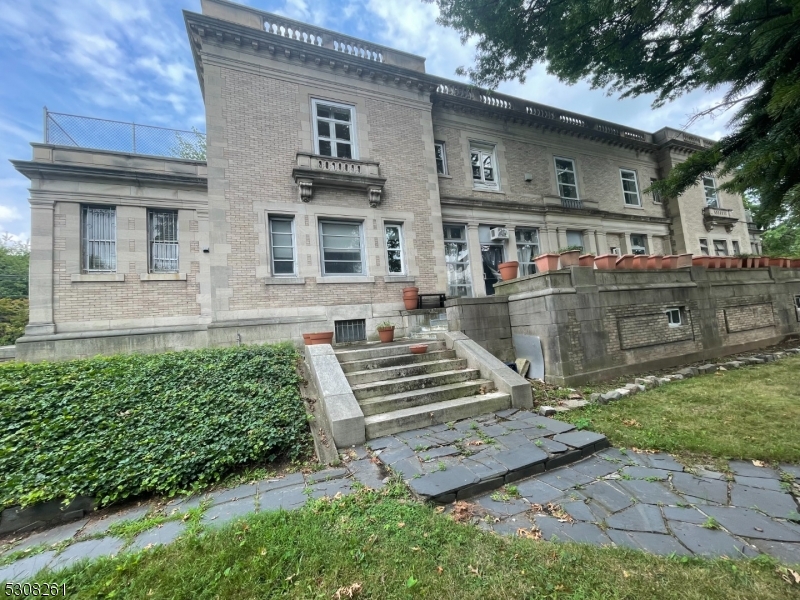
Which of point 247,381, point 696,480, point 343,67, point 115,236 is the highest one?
point 343,67

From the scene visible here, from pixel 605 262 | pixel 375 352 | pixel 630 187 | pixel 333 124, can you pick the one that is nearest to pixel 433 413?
pixel 375 352

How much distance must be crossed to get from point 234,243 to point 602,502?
871 centimetres

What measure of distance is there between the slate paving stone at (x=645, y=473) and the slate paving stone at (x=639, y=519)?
52 centimetres

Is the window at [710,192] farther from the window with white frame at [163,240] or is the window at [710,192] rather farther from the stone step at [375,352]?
the window with white frame at [163,240]

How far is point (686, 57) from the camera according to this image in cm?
575

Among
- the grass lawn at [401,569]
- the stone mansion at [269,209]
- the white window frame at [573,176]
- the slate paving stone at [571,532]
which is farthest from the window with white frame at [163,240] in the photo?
the white window frame at [573,176]

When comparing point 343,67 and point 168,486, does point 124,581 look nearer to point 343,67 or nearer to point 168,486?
point 168,486

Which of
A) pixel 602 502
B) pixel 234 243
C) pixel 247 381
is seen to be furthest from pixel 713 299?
pixel 234 243

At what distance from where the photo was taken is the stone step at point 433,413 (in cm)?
419

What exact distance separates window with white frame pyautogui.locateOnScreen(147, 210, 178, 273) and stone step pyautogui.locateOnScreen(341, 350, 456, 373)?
25.0 ft

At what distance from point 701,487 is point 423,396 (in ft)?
10.2

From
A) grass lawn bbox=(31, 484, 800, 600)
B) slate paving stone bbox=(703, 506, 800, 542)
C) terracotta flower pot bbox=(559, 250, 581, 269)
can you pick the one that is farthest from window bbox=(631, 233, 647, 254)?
grass lawn bbox=(31, 484, 800, 600)

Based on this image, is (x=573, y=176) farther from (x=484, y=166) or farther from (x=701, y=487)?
(x=701, y=487)

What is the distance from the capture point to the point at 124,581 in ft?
6.57
